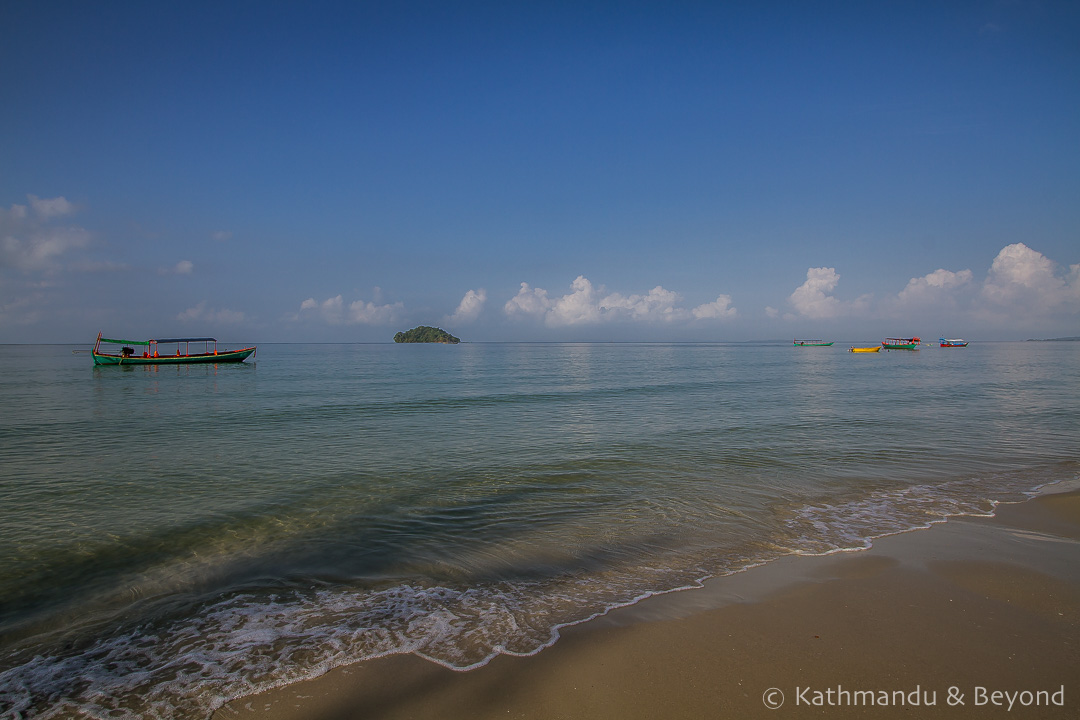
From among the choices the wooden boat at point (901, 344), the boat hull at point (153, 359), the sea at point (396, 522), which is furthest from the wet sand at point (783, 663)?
the wooden boat at point (901, 344)

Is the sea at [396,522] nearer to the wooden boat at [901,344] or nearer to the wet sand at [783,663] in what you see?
the wet sand at [783,663]

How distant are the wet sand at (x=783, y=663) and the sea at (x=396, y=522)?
1.19ft

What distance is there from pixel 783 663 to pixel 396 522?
6389 mm

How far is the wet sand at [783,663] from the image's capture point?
381 centimetres

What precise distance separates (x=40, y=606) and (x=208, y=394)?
31.7 metres

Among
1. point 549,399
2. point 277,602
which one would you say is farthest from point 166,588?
point 549,399

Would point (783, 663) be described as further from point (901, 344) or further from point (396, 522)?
point (901, 344)

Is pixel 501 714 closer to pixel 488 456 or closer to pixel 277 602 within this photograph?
pixel 277 602

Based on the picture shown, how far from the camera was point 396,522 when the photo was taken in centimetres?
885

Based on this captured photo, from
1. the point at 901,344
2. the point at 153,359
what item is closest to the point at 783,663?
the point at 153,359

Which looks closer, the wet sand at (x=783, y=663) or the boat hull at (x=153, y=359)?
the wet sand at (x=783, y=663)

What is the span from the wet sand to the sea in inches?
14.2

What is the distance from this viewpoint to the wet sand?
381 cm

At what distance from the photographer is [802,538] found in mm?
7590
